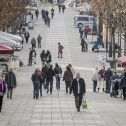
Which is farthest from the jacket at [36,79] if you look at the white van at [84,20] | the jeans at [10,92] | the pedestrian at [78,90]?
the white van at [84,20]

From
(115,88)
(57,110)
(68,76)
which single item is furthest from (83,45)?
(57,110)

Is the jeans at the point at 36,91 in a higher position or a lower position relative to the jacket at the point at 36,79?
lower

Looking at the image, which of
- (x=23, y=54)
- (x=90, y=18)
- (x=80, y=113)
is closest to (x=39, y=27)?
(x=90, y=18)

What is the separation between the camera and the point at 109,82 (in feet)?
117

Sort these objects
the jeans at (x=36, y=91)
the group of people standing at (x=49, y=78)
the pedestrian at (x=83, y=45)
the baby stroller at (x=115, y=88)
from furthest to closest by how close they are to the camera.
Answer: the pedestrian at (x=83, y=45) → the baby stroller at (x=115, y=88) → the group of people standing at (x=49, y=78) → the jeans at (x=36, y=91)

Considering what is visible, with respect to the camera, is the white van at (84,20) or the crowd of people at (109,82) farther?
the white van at (84,20)

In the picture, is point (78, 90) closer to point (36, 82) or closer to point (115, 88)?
point (36, 82)

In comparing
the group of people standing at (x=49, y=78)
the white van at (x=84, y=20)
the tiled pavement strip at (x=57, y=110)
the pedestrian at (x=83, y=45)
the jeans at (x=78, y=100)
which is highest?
the white van at (x=84, y=20)

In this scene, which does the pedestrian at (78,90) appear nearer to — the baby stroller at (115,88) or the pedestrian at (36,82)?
the pedestrian at (36,82)

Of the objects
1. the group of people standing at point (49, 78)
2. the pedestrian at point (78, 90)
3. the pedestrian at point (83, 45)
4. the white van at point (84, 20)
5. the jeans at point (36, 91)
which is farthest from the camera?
the white van at point (84, 20)

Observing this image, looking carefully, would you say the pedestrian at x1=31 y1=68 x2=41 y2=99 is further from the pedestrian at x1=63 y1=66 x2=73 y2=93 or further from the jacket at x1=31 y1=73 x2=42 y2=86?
the pedestrian at x1=63 y1=66 x2=73 y2=93

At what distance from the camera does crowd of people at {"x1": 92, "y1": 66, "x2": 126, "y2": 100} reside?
32.6 metres

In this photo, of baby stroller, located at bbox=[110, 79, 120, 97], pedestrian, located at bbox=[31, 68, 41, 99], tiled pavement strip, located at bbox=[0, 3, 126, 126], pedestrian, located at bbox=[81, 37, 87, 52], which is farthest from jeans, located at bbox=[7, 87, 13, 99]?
pedestrian, located at bbox=[81, 37, 87, 52]

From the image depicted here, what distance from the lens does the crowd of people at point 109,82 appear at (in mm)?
32634
